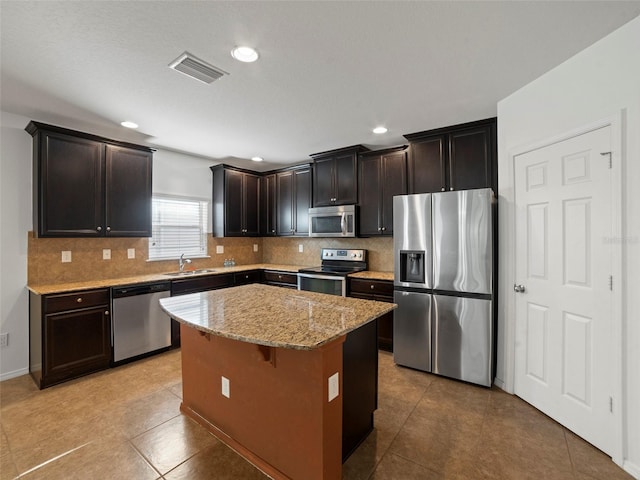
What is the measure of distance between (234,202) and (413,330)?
11.1 ft

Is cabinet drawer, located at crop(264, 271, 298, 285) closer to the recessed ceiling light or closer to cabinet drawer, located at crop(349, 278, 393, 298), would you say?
cabinet drawer, located at crop(349, 278, 393, 298)

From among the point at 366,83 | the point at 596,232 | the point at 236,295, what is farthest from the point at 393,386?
the point at 366,83

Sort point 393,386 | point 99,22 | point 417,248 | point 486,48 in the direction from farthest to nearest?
point 417,248 → point 393,386 → point 486,48 → point 99,22

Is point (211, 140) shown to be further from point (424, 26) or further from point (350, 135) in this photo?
point (424, 26)

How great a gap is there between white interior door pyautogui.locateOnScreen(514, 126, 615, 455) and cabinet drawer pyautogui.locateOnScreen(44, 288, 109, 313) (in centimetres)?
410

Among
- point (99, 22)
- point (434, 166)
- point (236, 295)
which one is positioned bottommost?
point (236, 295)

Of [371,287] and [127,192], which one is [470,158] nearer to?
[371,287]

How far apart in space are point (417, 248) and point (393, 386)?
4.59ft

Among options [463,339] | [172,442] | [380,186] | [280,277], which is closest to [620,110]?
[463,339]

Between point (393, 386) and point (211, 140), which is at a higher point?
point (211, 140)

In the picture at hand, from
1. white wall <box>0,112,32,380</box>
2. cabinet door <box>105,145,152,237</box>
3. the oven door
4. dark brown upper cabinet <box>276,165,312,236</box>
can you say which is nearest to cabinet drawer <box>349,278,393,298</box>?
the oven door

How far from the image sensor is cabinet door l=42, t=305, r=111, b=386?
9.09 feet

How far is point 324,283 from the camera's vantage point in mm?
4012

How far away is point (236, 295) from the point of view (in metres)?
2.37
